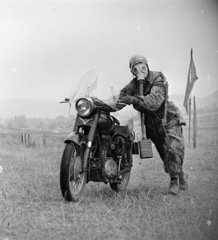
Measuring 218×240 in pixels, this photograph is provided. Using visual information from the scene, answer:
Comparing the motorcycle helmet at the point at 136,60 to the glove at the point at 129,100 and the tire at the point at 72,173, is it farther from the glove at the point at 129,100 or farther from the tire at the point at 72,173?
the tire at the point at 72,173

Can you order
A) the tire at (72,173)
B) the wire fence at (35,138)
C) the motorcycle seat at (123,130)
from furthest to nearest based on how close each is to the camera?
the wire fence at (35,138)
the motorcycle seat at (123,130)
the tire at (72,173)

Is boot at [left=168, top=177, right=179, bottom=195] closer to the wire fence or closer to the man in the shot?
the man

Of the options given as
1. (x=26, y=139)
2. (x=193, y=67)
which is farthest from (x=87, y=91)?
(x=193, y=67)

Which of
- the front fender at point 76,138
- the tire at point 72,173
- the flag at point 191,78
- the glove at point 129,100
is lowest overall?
the tire at point 72,173

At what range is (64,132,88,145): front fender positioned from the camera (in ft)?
10.1

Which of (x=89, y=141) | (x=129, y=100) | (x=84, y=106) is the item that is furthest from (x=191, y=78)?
(x=89, y=141)

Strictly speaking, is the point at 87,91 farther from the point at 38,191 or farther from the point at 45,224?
the point at 45,224

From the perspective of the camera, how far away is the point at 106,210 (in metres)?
2.90

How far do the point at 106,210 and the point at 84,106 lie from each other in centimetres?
95

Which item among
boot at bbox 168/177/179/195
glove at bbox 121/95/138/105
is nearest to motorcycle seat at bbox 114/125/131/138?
glove at bbox 121/95/138/105

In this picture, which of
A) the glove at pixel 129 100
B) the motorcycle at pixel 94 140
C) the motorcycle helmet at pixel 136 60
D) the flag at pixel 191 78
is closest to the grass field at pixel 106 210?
the motorcycle at pixel 94 140

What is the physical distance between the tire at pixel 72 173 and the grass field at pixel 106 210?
107mm

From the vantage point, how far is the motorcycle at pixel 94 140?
10.1 ft

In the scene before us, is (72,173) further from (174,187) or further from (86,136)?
(174,187)
